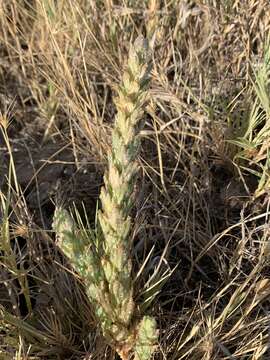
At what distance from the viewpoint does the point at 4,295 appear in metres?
1.19

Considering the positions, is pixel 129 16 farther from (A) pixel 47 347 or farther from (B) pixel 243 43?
(A) pixel 47 347

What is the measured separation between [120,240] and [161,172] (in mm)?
378

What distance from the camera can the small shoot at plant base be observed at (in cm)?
76

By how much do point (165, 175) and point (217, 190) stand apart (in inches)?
5.4

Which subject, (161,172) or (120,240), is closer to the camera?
(120,240)

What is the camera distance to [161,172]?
123cm

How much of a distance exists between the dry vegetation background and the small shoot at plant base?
0.06m

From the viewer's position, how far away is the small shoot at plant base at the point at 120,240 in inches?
30.0

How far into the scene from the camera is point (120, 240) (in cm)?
88

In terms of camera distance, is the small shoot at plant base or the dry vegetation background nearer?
the small shoot at plant base

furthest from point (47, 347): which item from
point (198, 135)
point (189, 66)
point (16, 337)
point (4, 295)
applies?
point (189, 66)

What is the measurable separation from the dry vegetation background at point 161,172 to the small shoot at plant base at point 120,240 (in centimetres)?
6

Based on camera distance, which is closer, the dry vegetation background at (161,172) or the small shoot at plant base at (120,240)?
the small shoot at plant base at (120,240)

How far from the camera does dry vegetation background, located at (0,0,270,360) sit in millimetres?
1081
